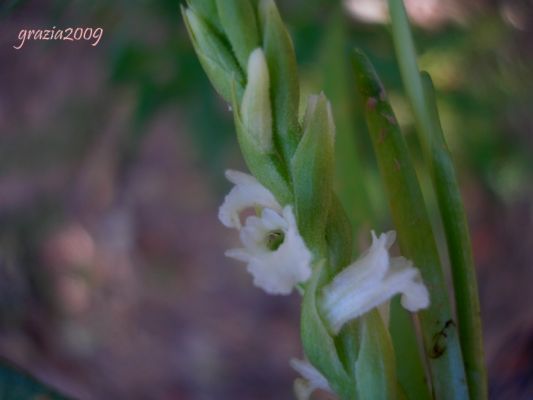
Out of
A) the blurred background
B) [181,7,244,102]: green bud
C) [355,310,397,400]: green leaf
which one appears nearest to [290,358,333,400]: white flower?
[355,310,397,400]: green leaf

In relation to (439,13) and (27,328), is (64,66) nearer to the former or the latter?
(27,328)

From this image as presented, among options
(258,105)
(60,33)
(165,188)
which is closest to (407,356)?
(258,105)

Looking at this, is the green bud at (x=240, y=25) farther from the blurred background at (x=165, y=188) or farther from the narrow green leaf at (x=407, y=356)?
the blurred background at (x=165, y=188)

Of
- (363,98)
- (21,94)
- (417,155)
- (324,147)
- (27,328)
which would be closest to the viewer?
(324,147)

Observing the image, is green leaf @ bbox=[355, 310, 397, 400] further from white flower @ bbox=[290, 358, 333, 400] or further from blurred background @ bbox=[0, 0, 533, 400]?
blurred background @ bbox=[0, 0, 533, 400]

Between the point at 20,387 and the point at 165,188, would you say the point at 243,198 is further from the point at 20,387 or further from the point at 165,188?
the point at 165,188

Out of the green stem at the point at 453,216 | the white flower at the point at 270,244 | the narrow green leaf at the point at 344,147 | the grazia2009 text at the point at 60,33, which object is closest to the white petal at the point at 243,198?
the white flower at the point at 270,244

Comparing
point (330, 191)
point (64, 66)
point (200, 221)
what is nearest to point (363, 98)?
point (330, 191)
